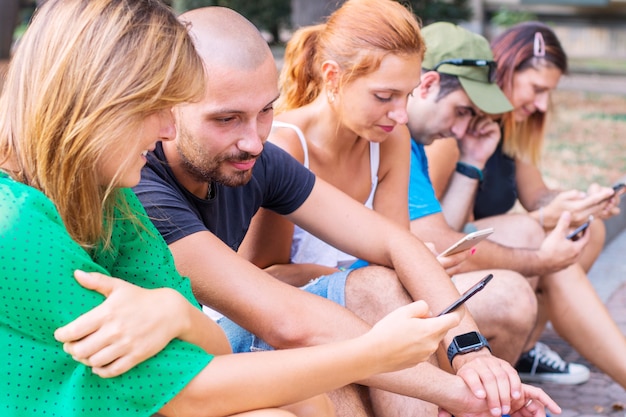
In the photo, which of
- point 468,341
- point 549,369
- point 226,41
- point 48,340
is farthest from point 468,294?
point 549,369

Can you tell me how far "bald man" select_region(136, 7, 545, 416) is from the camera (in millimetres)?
2346

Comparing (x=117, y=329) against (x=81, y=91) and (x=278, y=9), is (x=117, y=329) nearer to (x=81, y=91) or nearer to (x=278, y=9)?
(x=81, y=91)

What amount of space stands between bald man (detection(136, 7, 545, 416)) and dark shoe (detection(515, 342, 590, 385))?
1395 millimetres

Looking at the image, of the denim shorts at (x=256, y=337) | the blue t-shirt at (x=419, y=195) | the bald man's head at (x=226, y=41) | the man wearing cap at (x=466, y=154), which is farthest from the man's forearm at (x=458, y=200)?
the bald man's head at (x=226, y=41)

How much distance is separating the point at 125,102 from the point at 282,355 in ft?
2.00

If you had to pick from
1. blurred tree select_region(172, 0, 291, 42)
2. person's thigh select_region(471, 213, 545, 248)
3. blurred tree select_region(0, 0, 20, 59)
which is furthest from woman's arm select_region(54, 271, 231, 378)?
blurred tree select_region(172, 0, 291, 42)

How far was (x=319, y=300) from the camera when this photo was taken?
7.97 feet

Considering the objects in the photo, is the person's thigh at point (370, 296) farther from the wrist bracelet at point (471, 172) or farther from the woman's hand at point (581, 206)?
the woman's hand at point (581, 206)

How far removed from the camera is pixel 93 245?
191 centimetres

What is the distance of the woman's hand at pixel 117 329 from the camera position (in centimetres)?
169

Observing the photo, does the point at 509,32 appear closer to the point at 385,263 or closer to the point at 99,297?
the point at 385,263

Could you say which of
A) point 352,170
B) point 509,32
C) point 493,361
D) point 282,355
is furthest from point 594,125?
point 282,355

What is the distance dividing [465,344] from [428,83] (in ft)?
5.47

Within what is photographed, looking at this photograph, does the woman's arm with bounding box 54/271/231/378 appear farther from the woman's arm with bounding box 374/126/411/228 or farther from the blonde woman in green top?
the woman's arm with bounding box 374/126/411/228
